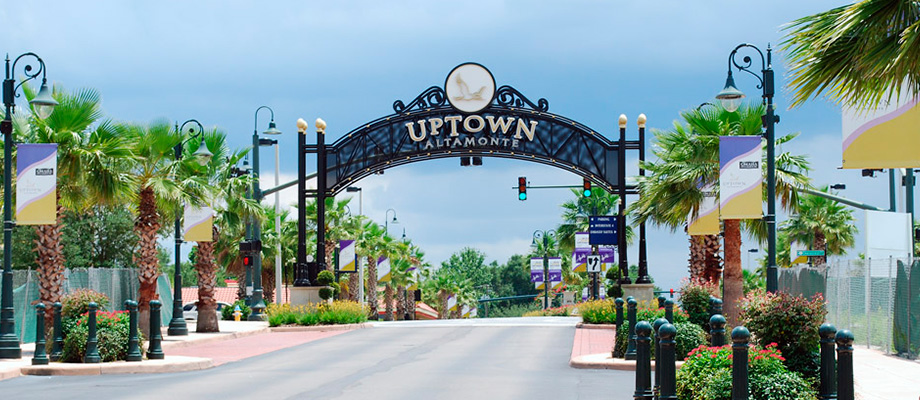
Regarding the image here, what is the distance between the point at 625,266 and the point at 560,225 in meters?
29.7

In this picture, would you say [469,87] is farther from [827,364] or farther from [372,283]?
[372,283]

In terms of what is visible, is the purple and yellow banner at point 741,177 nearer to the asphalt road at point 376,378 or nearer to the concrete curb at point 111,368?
the asphalt road at point 376,378

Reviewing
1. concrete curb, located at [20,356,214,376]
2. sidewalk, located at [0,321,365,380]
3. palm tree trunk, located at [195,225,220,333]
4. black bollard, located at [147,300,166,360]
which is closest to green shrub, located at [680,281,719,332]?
sidewalk, located at [0,321,365,380]

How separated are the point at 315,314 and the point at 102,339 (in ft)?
49.7

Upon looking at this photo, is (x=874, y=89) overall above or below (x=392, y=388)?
above

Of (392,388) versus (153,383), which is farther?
(153,383)

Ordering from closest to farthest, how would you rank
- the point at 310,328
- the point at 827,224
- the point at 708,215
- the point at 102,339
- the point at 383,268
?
the point at 102,339
the point at 708,215
the point at 310,328
the point at 827,224
the point at 383,268

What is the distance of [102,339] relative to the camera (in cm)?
1998

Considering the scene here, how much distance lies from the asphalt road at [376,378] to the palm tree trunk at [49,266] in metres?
4.76

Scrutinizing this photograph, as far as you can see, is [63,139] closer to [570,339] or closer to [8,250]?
[8,250]

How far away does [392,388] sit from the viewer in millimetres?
15797

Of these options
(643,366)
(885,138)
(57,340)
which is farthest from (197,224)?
(643,366)

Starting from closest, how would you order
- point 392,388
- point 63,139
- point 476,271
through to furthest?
point 392,388
point 63,139
point 476,271

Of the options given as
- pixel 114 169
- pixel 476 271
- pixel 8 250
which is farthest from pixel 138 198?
pixel 476 271
